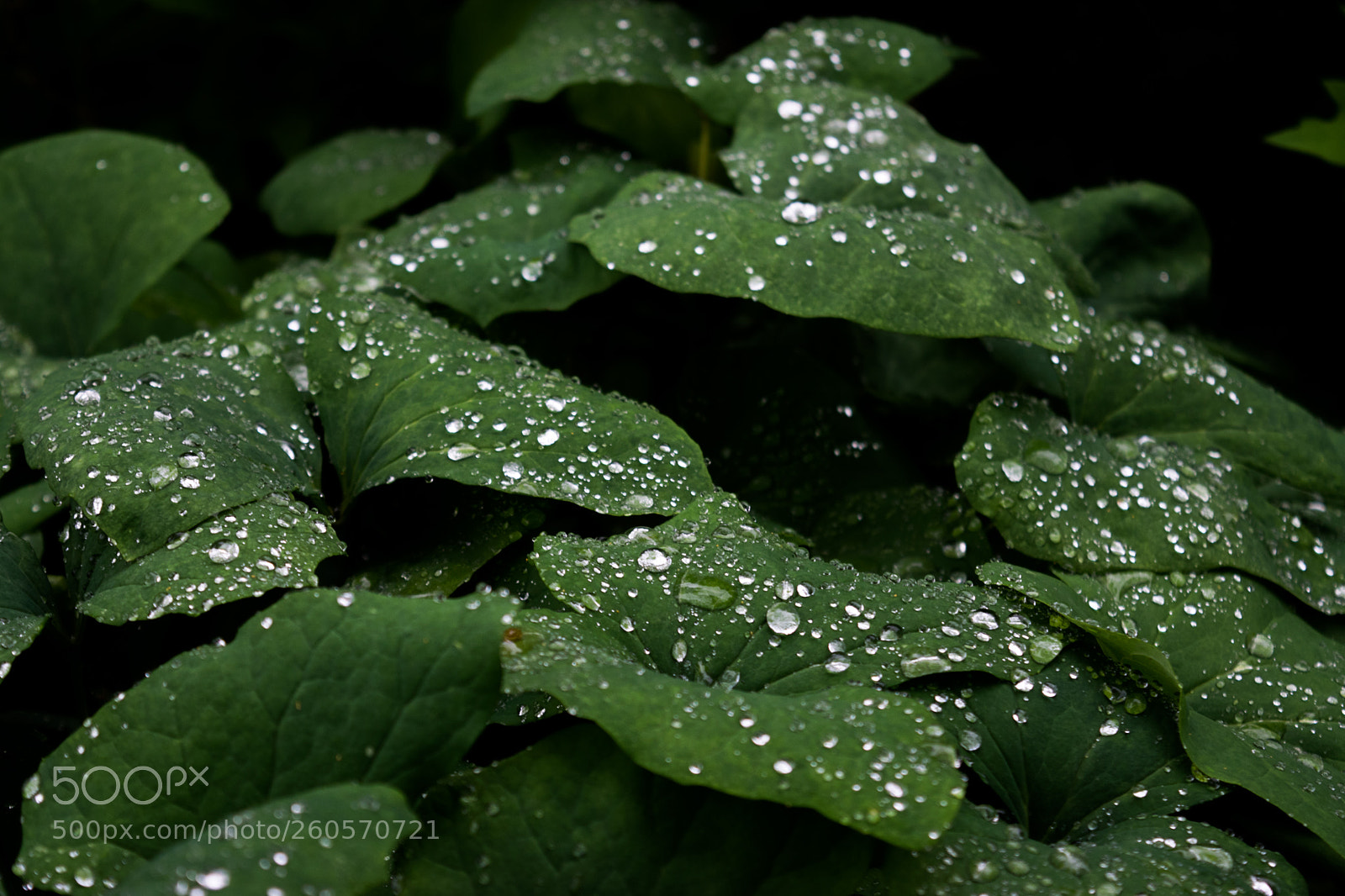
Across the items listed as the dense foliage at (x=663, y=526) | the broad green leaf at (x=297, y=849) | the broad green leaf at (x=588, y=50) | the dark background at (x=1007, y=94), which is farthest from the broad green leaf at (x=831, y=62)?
the broad green leaf at (x=297, y=849)

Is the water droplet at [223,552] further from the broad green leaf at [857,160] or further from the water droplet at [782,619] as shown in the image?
the broad green leaf at [857,160]

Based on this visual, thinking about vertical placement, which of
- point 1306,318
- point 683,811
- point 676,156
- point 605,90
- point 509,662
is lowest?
point 1306,318

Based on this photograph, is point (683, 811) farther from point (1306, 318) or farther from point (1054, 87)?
point (1306, 318)

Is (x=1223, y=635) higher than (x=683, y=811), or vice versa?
(x=683, y=811)

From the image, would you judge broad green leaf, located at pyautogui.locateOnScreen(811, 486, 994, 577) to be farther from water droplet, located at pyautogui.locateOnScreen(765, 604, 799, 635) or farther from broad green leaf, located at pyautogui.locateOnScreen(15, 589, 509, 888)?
broad green leaf, located at pyautogui.locateOnScreen(15, 589, 509, 888)

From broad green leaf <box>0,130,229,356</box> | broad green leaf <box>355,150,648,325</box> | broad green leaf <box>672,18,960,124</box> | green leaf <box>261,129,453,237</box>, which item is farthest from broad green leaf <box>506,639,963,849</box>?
green leaf <box>261,129,453,237</box>

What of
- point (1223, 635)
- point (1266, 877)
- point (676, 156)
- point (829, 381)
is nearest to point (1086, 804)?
point (1266, 877)

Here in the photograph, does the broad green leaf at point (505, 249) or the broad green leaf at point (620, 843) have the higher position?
the broad green leaf at point (505, 249)
